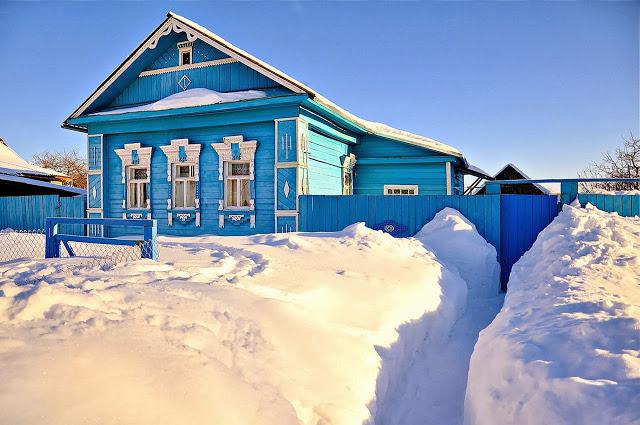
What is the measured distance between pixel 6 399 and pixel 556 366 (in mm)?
3018

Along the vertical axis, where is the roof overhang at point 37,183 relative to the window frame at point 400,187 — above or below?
above

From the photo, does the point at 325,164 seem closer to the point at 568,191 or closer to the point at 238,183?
the point at 238,183

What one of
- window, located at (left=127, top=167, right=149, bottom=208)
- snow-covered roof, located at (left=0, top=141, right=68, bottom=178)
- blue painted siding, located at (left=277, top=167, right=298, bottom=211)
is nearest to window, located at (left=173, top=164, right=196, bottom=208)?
window, located at (left=127, top=167, right=149, bottom=208)

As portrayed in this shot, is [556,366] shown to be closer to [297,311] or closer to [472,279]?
[297,311]

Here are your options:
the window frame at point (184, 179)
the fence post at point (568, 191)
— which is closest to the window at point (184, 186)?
the window frame at point (184, 179)

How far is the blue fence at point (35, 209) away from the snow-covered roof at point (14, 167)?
4.16 meters

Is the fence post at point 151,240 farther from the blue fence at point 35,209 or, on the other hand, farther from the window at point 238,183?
the blue fence at point 35,209

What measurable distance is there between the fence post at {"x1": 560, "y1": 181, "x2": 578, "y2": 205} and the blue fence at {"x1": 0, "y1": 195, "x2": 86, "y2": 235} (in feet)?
41.6

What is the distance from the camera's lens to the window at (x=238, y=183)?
10125 mm

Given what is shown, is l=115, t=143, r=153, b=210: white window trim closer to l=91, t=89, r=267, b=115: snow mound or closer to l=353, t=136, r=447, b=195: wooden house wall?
l=91, t=89, r=267, b=115: snow mound

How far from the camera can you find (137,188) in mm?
11297

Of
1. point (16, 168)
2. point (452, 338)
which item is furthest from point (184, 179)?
point (16, 168)

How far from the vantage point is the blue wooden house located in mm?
9422

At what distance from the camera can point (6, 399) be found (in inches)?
68.9
